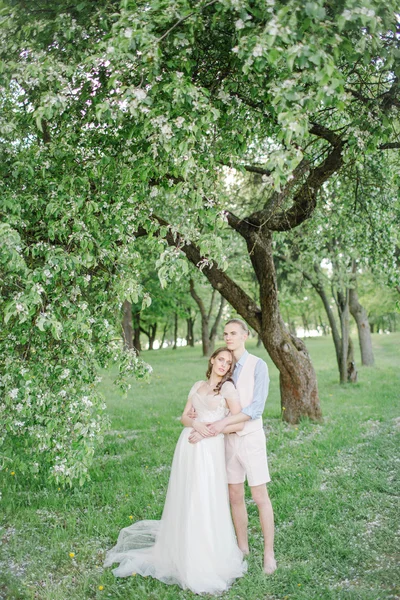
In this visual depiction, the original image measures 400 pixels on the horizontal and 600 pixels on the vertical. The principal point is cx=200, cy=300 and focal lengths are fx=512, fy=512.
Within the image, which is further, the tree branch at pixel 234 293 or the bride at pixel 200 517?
the tree branch at pixel 234 293

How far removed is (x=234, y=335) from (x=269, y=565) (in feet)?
8.17

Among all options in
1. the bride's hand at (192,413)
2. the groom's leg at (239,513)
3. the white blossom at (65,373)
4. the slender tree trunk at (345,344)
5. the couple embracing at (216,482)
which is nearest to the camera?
the couple embracing at (216,482)

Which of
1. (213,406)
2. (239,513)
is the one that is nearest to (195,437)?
(213,406)

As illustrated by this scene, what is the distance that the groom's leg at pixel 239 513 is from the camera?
19.2 feet

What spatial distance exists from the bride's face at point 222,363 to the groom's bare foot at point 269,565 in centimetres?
203

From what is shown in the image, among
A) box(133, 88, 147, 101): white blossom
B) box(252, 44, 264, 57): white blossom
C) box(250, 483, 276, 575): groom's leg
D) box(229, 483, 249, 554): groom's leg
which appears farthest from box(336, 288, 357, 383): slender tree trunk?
box(252, 44, 264, 57): white blossom

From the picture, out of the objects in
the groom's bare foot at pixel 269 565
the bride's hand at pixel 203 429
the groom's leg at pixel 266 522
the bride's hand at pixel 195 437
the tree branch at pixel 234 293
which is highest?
the tree branch at pixel 234 293

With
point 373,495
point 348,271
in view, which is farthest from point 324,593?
point 348,271

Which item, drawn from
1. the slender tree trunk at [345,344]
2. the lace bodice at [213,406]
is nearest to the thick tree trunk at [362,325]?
the slender tree trunk at [345,344]

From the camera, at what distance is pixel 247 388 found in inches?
225

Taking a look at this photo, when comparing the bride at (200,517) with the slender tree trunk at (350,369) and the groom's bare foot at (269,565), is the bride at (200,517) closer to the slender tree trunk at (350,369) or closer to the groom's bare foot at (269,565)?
Answer: the groom's bare foot at (269,565)

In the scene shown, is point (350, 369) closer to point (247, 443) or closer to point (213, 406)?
point (247, 443)

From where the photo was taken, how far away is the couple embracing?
17.6ft

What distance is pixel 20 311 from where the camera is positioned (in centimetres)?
455
